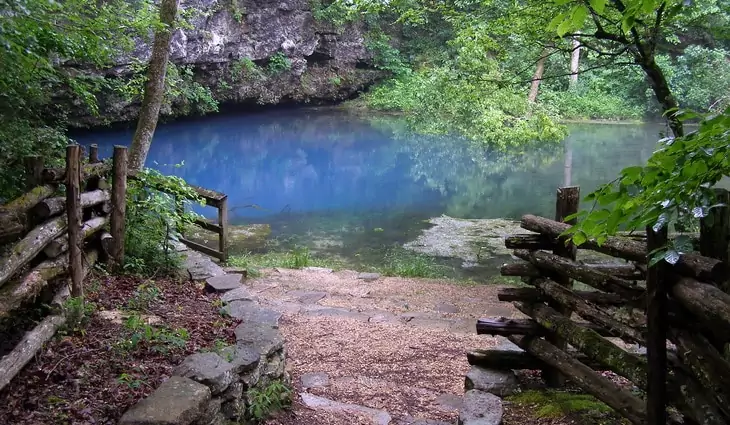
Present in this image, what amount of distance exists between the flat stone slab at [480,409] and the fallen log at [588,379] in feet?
1.51

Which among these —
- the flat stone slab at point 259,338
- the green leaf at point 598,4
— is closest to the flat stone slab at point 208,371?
the flat stone slab at point 259,338

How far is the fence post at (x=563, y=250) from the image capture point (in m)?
3.71

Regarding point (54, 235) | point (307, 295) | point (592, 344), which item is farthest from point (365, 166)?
point (592, 344)

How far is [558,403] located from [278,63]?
23.9 m

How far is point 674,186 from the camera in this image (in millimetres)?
1937

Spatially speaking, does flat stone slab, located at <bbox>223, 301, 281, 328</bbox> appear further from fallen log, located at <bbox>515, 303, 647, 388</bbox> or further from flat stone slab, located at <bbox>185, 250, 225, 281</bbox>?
fallen log, located at <bbox>515, 303, 647, 388</bbox>

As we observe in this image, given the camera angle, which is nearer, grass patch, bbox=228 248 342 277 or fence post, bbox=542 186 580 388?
fence post, bbox=542 186 580 388

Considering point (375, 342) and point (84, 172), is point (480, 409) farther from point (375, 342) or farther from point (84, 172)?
point (84, 172)

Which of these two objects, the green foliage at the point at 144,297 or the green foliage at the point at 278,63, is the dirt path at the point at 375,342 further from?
the green foliage at the point at 278,63

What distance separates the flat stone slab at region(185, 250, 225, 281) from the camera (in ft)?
18.2

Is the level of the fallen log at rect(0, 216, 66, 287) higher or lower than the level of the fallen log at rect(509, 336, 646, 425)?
higher

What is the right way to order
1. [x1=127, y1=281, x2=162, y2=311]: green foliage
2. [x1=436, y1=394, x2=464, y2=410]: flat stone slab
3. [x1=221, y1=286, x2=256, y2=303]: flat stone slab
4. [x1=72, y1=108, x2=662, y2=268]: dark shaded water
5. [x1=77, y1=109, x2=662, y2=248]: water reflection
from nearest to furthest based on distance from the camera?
[x1=436, y1=394, x2=464, y2=410]: flat stone slab → [x1=127, y1=281, x2=162, y2=311]: green foliage → [x1=221, y1=286, x2=256, y2=303]: flat stone slab → [x1=72, y1=108, x2=662, y2=268]: dark shaded water → [x1=77, y1=109, x2=662, y2=248]: water reflection

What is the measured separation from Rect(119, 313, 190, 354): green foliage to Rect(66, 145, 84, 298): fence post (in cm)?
49

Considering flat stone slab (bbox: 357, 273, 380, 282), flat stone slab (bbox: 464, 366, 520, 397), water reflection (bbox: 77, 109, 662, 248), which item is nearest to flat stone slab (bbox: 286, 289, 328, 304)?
flat stone slab (bbox: 357, 273, 380, 282)
